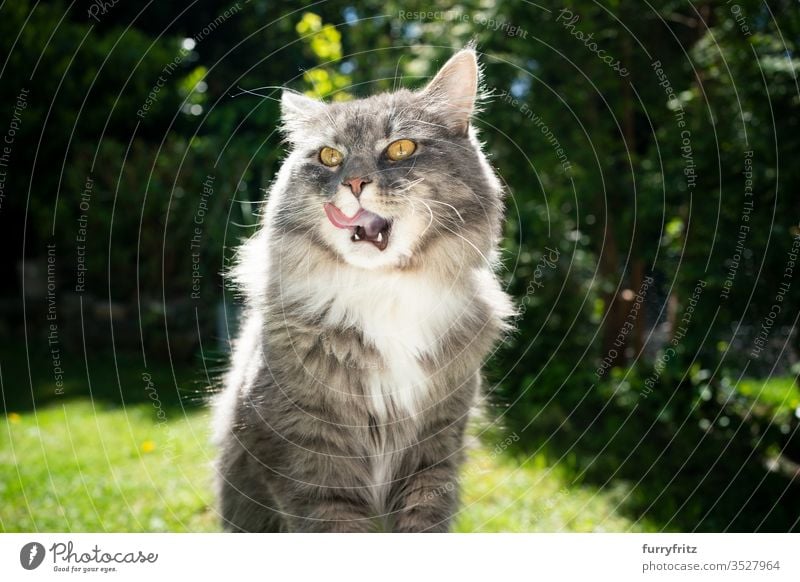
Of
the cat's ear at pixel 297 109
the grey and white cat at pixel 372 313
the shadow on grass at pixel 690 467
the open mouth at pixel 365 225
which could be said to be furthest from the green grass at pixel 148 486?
the cat's ear at pixel 297 109

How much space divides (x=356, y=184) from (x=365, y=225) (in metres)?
0.15

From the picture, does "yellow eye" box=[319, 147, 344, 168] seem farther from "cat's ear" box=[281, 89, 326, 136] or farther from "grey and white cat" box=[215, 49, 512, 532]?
"cat's ear" box=[281, 89, 326, 136]

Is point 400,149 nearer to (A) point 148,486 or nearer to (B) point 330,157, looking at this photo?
(B) point 330,157

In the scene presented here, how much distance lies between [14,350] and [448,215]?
6.13m

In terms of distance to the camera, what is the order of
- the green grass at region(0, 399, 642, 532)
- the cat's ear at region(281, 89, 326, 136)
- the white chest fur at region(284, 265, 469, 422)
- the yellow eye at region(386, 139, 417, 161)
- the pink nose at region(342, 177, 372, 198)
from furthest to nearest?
the green grass at region(0, 399, 642, 532)
the cat's ear at region(281, 89, 326, 136)
the white chest fur at region(284, 265, 469, 422)
the yellow eye at region(386, 139, 417, 161)
the pink nose at region(342, 177, 372, 198)

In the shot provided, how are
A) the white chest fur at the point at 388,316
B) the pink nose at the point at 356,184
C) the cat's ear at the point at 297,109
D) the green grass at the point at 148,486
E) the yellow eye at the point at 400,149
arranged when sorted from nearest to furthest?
1. the pink nose at the point at 356,184
2. the yellow eye at the point at 400,149
3. the white chest fur at the point at 388,316
4. the cat's ear at the point at 297,109
5. the green grass at the point at 148,486

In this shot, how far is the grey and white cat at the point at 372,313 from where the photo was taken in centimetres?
247

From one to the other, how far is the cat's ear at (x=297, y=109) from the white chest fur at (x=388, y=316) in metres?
0.58
